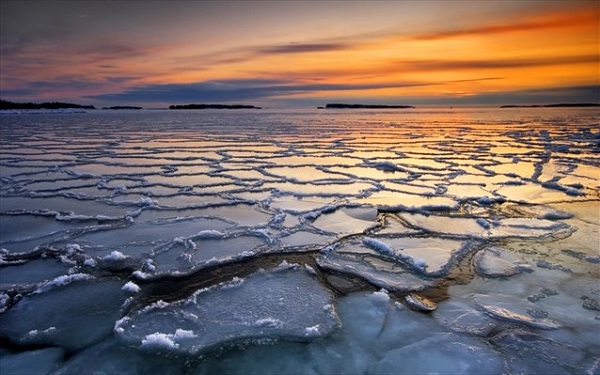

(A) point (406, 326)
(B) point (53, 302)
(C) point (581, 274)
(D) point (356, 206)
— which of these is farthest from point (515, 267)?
(B) point (53, 302)

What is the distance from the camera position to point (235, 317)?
2.51m

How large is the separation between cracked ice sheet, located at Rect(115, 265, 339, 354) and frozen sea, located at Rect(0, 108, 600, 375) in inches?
0.4

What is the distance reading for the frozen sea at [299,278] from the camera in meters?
2.17

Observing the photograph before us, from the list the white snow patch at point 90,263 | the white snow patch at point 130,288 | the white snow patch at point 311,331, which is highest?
the white snow patch at point 90,263

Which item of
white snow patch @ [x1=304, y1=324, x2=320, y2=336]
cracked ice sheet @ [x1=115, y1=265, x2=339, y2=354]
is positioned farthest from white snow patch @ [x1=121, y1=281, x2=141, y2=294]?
white snow patch @ [x1=304, y1=324, x2=320, y2=336]

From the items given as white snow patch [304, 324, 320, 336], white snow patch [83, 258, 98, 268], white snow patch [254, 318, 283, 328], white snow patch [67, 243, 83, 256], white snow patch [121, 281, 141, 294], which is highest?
white snow patch [67, 243, 83, 256]

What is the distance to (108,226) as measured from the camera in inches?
167

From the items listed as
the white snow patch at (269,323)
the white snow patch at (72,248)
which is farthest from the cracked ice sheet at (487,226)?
the white snow patch at (72,248)

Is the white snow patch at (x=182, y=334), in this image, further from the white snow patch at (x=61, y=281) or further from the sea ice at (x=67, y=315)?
the white snow patch at (x=61, y=281)

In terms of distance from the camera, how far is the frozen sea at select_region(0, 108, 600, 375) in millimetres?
2174

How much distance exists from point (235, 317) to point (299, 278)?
0.69 m

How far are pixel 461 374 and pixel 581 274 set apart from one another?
178cm

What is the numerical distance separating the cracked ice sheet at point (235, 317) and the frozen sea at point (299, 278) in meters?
0.01

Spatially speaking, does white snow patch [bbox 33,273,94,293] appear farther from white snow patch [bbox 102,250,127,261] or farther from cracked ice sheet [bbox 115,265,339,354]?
cracked ice sheet [bbox 115,265,339,354]
